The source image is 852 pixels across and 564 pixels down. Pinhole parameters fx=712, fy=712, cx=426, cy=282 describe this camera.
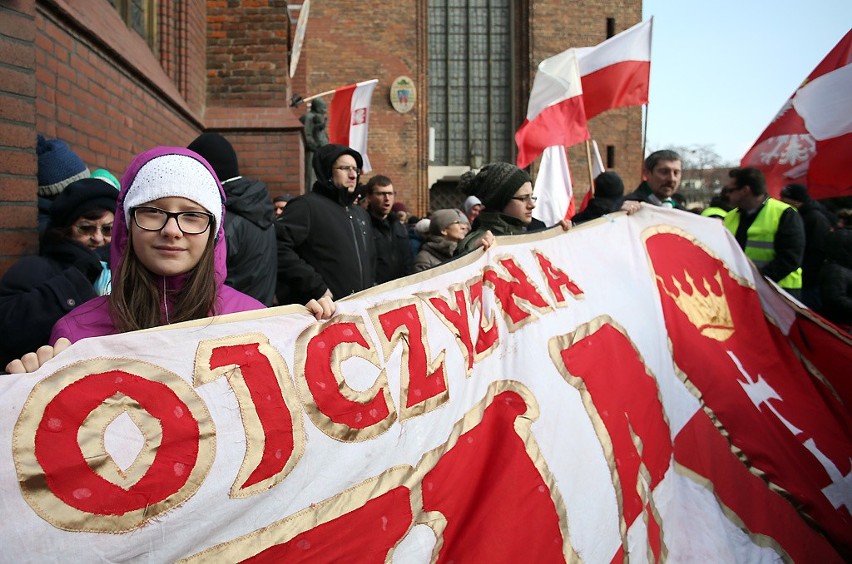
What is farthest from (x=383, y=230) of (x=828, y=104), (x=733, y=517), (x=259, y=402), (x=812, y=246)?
(x=259, y=402)

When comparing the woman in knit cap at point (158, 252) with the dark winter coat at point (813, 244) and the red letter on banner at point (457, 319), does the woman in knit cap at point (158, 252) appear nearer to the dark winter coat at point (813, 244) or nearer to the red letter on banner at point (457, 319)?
the red letter on banner at point (457, 319)

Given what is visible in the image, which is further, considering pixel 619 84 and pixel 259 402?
pixel 619 84

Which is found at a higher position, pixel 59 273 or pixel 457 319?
pixel 59 273

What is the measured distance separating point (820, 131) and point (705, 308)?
5.49 ft

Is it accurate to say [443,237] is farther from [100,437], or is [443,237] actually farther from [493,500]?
[100,437]

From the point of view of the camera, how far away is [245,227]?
370 centimetres

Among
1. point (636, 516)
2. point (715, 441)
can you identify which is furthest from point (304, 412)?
point (715, 441)

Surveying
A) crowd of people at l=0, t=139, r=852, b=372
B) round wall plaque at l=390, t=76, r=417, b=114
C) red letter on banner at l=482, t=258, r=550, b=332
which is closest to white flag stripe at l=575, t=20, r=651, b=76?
crowd of people at l=0, t=139, r=852, b=372

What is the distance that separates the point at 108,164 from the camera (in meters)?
5.09

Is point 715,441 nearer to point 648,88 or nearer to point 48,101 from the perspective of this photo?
point 48,101

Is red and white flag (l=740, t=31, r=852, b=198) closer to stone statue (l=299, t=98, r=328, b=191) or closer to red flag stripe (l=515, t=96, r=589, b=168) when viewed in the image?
red flag stripe (l=515, t=96, r=589, b=168)

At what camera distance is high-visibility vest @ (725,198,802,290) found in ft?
18.5

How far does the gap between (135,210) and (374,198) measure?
4.05 m

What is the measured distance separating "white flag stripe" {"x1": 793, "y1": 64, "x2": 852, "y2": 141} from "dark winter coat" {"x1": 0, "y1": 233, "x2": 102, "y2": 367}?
408 cm
